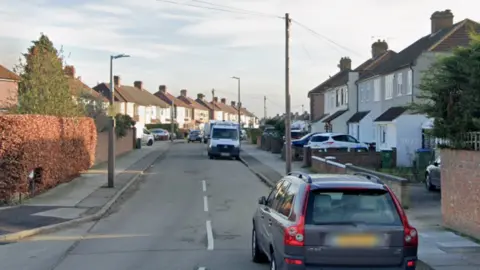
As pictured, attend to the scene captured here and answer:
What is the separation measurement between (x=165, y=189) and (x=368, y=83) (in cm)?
2521

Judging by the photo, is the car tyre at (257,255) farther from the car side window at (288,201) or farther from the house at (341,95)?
the house at (341,95)

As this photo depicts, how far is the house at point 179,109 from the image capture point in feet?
379

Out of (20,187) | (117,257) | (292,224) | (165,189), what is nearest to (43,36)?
(165,189)

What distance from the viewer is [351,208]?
7.30m

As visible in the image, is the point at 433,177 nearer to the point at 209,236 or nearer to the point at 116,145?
the point at 209,236

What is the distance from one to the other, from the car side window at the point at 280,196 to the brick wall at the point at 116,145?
27.3 metres

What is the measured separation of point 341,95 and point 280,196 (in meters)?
44.3

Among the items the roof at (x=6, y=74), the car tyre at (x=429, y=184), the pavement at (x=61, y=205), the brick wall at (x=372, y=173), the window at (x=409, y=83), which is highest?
the roof at (x=6, y=74)

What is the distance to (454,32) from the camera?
35781 millimetres

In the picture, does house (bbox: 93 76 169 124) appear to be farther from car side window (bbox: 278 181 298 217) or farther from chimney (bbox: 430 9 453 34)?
car side window (bbox: 278 181 298 217)

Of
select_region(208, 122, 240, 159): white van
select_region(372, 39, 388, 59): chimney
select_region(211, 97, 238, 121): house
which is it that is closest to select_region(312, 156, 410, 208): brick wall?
select_region(208, 122, 240, 159): white van

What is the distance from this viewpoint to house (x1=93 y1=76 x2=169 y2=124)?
81.1 m

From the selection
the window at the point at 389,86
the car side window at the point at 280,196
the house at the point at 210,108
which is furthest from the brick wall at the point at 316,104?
the house at the point at 210,108

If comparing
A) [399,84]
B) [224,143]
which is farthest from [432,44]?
[224,143]
